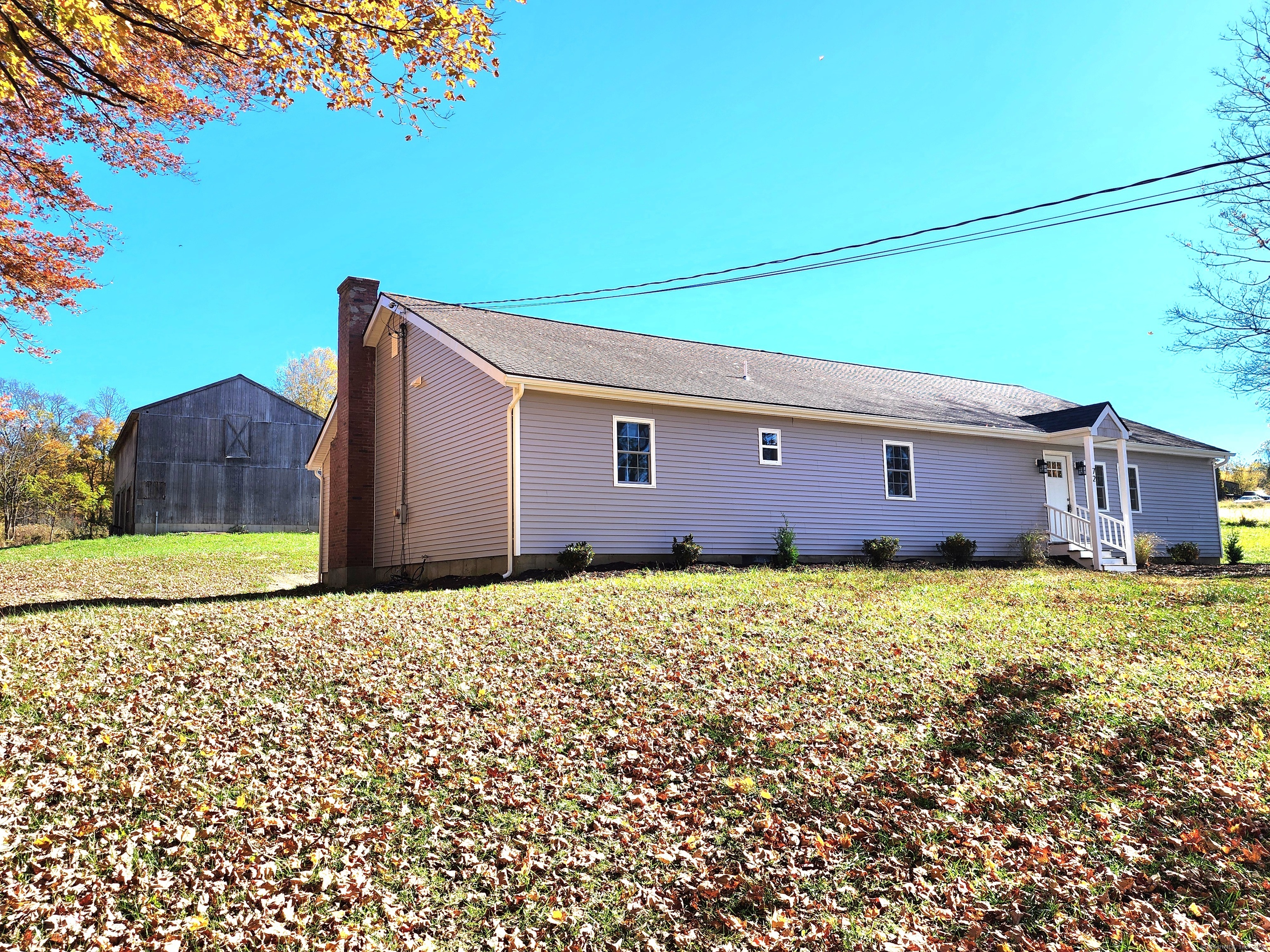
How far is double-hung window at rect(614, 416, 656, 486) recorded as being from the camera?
1524 centimetres

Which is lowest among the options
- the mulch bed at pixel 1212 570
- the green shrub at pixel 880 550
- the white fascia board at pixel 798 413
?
the mulch bed at pixel 1212 570

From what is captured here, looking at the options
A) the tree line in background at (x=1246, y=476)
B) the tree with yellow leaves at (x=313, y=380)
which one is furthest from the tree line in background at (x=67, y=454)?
the tree line in background at (x=1246, y=476)

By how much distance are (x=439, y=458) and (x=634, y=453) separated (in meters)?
4.13

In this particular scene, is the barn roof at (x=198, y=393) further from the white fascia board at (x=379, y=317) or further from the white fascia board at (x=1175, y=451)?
the white fascia board at (x=1175, y=451)

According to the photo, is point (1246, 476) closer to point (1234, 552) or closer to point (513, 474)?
point (1234, 552)

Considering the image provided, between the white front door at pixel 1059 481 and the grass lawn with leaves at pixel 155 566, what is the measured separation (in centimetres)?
1888

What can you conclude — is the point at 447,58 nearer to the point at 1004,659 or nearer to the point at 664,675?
the point at 664,675

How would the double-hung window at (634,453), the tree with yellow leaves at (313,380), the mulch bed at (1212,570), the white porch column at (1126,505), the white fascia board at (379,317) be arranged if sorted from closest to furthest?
the double-hung window at (634,453)
the mulch bed at (1212,570)
the white fascia board at (379,317)
the white porch column at (1126,505)
the tree with yellow leaves at (313,380)

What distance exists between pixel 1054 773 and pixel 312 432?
34.5 meters

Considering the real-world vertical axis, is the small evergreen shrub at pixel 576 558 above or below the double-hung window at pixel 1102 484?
below

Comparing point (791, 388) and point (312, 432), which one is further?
point (312, 432)

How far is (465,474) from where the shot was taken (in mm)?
15812

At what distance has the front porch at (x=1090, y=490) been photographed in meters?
19.5

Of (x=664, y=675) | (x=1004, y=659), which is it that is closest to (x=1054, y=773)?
(x=1004, y=659)
